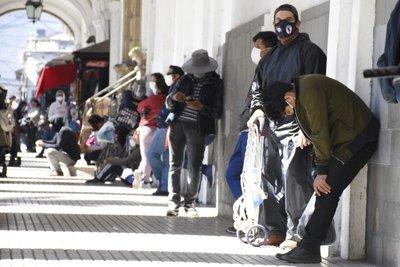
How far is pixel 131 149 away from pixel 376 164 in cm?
1095

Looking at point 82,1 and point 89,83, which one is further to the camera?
point 82,1

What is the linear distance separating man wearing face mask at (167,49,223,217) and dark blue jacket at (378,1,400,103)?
5.08 meters

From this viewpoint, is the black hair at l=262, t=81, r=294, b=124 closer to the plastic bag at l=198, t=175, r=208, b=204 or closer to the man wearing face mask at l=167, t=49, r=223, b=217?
the man wearing face mask at l=167, t=49, r=223, b=217

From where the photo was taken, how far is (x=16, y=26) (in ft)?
293

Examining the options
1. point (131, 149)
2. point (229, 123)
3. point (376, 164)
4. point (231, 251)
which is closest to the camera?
point (376, 164)

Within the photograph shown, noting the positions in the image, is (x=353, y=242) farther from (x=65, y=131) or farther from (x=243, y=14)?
(x=65, y=131)

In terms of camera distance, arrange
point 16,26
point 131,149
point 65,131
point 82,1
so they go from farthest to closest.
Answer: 1. point 16,26
2. point 82,1
3. point 65,131
4. point 131,149

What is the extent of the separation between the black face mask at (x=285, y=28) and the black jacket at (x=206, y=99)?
3.23m

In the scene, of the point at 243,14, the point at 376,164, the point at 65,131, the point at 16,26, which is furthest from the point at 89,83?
the point at 16,26

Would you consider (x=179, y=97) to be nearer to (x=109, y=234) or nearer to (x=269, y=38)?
(x=269, y=38)

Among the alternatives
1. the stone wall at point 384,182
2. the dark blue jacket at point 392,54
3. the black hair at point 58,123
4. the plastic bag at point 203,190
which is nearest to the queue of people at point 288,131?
the stone wall at point 384,182

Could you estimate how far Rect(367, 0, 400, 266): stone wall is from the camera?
29.2 feet

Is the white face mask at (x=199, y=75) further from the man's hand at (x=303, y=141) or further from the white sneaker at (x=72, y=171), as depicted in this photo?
the white sneaker at (x=72, y=171)

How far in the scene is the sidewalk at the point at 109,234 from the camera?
9156mm
